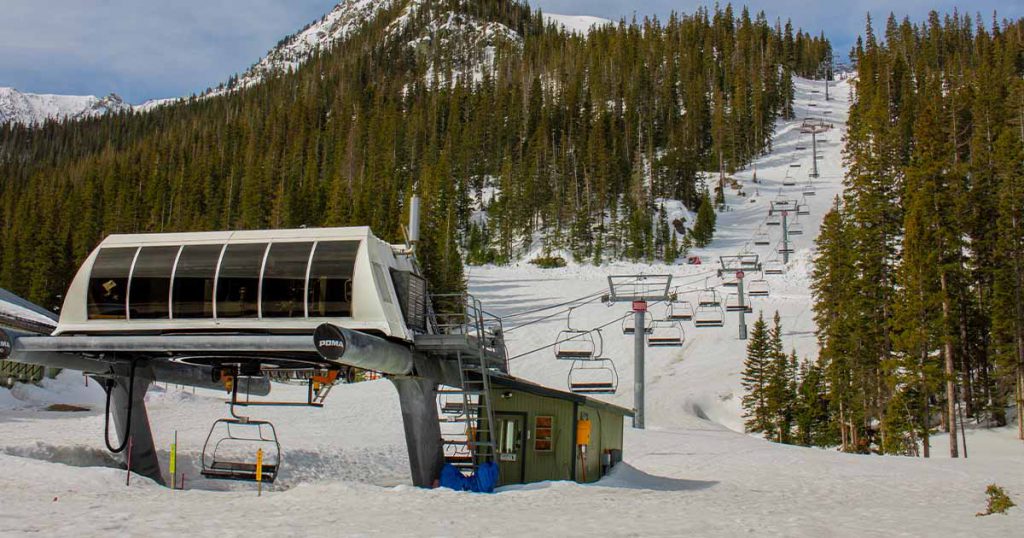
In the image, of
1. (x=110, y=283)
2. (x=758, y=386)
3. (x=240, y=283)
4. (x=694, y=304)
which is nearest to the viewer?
(x=240, y=283)

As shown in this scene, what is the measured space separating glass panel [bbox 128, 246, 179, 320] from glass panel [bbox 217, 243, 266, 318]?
1.15m

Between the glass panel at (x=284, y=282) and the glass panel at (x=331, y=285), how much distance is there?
216 millimetres

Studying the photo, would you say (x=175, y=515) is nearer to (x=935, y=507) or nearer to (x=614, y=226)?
(x=935, y=507)

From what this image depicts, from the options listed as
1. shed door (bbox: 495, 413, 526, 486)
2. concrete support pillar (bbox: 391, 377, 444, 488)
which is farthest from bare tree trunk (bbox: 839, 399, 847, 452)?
concrete support pillar (bbox: 391, 377, 444, 488)

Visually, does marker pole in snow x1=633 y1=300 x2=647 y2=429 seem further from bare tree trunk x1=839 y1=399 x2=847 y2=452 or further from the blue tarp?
the blue tarp

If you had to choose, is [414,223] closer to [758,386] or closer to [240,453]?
[240,453]

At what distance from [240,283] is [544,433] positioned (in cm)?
890

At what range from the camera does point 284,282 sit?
15.7 metres

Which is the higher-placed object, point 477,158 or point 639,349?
point 477,158

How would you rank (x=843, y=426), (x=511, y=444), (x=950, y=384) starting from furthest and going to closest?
(x=843, y=426) < (x=950, y=384) < (x=511, y=444)

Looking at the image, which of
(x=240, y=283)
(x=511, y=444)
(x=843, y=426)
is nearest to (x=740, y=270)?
(x=843, y=426)

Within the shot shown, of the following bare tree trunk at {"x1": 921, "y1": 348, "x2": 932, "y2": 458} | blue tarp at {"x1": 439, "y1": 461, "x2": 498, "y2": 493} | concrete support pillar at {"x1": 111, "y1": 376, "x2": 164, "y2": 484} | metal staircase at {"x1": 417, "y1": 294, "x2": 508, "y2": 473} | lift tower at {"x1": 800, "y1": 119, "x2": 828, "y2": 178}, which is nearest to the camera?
metal staircase at {"x1": 417, "y1": 294, "x2": 508, "y2": 473}

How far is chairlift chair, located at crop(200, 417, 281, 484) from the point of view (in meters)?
16.7

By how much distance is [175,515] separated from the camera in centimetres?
1194
